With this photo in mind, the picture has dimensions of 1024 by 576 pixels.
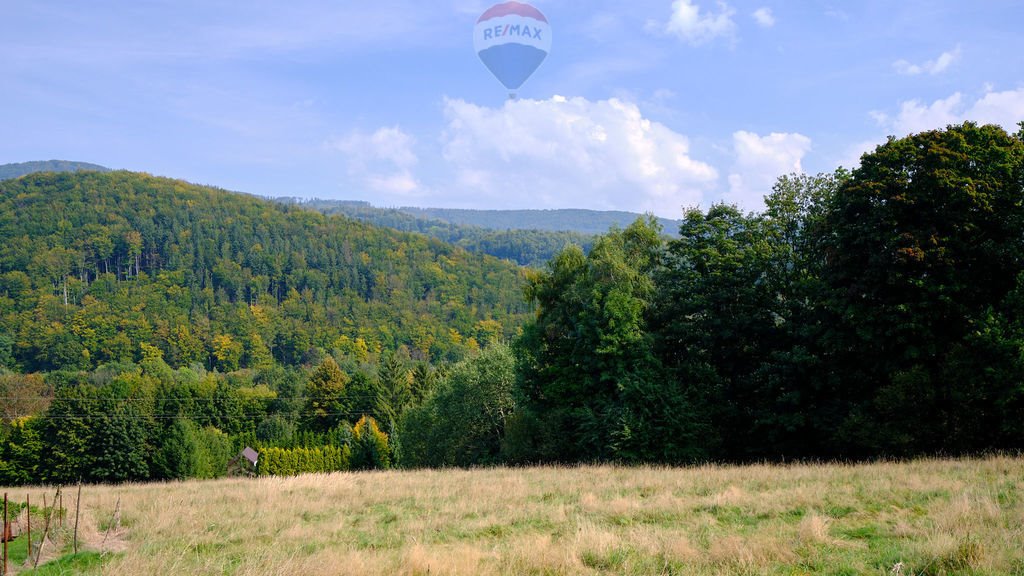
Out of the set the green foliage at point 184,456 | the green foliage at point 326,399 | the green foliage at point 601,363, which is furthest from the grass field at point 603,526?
the green foliage at point 326,399

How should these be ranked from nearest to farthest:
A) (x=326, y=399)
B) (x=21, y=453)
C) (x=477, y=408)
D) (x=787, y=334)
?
(x=787, y=334) → (x=477, y=408) → (x=21, y=453) → (x=326, y=399)

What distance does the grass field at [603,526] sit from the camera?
7043 millimetres

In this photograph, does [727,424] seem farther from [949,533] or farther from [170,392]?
[170,392]

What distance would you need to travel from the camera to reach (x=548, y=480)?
54.5ft

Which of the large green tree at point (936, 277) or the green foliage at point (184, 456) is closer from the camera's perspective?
the large green tree at point (936, 277)

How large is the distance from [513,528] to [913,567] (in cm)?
559

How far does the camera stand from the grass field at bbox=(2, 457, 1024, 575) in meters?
7.04

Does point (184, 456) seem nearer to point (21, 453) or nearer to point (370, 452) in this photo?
point (21, 453)

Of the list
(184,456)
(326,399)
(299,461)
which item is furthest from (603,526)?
(326,399)

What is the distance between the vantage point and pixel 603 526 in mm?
9812

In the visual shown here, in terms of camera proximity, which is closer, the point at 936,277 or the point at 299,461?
the point at 936,277

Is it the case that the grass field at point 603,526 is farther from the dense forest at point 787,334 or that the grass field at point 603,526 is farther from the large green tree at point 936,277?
the dense forest at point 787,334

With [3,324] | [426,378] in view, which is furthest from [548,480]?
[3,324]

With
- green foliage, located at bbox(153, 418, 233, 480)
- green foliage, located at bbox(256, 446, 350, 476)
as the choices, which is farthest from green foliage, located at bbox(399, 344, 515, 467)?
green foliage, located at bbox(153, 418, 233, 480)
